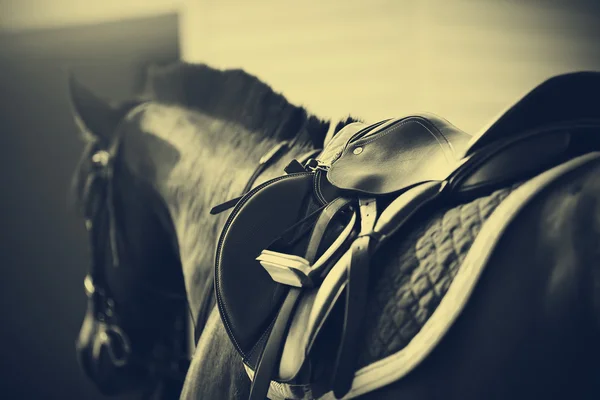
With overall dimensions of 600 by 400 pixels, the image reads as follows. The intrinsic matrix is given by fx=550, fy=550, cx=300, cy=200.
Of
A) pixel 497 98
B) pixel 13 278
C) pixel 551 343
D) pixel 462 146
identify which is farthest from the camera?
pixel 13 278

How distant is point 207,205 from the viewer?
38.8 inches

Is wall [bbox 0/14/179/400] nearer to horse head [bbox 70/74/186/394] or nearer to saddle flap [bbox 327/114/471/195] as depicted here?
horse head [bbox 70/74/186/394]

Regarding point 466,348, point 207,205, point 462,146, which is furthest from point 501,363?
point 207,205

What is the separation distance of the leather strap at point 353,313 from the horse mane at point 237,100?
13.8 inches

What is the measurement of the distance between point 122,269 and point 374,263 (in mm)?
793

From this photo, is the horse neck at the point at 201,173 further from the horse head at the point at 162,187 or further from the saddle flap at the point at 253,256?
the saddle flap at the point at 253,256

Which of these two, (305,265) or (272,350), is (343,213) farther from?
(272,350)

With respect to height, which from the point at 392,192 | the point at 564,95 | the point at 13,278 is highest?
the point at 564,95

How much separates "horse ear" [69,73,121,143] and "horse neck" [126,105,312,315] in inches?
9.2

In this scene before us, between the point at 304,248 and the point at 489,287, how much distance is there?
0.87 feet

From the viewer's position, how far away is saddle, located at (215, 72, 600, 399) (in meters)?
0.57

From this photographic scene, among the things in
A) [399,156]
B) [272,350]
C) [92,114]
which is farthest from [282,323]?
[92,114]

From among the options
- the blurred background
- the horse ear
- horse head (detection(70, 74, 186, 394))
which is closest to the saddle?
horse head (detection(70, 74, 186, 394))

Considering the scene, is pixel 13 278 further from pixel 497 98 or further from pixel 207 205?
pixel 497 98
